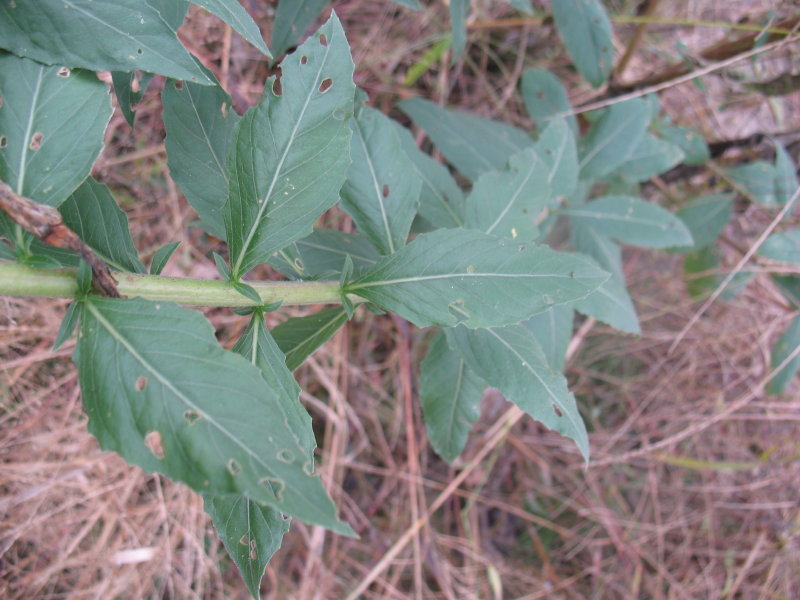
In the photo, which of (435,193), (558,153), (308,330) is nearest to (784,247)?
(558,153)

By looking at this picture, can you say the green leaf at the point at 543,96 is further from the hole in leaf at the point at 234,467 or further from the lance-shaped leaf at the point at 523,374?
the hole in leaf at the point at 234,467

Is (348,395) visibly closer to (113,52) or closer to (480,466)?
(480,466)

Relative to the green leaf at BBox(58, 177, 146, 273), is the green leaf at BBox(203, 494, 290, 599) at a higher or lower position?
lower

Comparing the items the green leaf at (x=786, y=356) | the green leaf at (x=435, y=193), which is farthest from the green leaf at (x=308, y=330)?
the green leaf at (x=786, y=356)

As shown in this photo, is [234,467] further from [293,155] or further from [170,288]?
[293,155]

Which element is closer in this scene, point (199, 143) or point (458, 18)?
point (199, 143)

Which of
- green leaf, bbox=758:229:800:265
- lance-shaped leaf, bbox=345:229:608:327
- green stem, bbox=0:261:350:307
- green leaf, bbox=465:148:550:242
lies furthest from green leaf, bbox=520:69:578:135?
green stem, bbox=0:261:350:307

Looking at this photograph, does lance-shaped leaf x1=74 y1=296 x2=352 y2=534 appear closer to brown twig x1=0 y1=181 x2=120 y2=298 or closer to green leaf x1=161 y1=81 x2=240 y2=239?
brown twig x1=0 y1=181 x2=120 y2=298

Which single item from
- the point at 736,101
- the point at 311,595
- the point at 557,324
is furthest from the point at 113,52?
the point at 736,101
